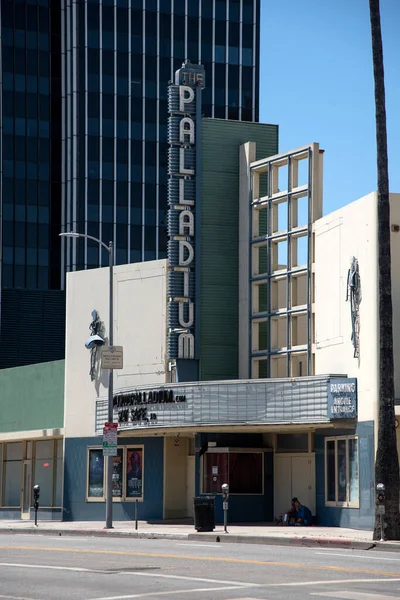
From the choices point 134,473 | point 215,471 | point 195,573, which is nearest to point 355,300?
point 215,471

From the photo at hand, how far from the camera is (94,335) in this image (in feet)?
147

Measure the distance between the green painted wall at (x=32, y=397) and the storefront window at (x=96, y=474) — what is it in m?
2.44

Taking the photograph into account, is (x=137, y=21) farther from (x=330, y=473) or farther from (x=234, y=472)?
(x=330, y=473)

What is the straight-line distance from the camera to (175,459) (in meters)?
42.5

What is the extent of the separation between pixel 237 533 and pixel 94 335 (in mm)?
13837

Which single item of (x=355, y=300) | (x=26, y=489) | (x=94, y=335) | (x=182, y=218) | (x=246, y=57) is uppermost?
(x=246, y=57)

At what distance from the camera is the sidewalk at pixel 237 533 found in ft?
96.9

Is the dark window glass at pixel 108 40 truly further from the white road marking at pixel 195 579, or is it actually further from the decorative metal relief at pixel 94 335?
the white road marking at pixel 195 579

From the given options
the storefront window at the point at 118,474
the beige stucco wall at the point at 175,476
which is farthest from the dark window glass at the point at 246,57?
the beige stucco wall at the point at 175,476

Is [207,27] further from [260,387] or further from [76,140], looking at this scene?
[260,387]

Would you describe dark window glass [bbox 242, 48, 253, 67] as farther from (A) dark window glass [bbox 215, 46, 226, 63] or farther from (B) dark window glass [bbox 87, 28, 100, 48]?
(B) dark window glass [bbox 87, 28, 100, 48]

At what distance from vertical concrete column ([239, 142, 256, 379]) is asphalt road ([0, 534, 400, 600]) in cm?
1382

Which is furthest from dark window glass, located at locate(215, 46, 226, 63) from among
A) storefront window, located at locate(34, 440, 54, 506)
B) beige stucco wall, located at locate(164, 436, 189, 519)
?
beige stucco wall, located at locate(164, 436, 189, 519)

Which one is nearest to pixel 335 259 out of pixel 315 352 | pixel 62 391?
pixel 315 352
